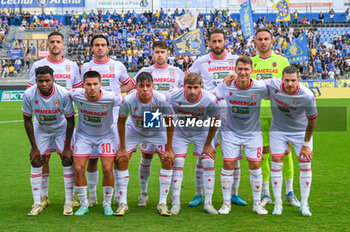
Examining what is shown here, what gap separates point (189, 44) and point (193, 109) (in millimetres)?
11311

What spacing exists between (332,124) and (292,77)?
471 inches

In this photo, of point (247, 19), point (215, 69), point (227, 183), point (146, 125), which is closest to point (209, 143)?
point (227, 183)

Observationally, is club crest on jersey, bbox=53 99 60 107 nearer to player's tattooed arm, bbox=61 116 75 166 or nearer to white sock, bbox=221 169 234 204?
player's tattooed arm, bbox=61 116 75 166

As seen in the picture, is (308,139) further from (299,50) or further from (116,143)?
(299,50)

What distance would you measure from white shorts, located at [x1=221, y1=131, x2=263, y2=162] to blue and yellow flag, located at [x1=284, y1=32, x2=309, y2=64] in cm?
1481

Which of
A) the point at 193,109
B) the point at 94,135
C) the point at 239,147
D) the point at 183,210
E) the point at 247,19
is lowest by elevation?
the point at 183,210

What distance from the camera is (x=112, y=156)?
20.4ft

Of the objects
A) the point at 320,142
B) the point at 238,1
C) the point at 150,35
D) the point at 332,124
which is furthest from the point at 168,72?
the point at 238,1

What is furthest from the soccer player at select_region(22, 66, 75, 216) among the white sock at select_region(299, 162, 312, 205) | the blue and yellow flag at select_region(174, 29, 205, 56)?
the blue and yellow flag at select_region(174, 29, 205, 56)

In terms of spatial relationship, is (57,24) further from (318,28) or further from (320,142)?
(320,142)

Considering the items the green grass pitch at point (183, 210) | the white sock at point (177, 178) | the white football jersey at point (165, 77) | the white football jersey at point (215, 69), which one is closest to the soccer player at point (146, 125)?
the white sock at point (177, 178)

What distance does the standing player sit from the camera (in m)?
6.81

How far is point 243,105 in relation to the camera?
6.27m

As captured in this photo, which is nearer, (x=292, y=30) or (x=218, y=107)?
(x=218, y=107)
